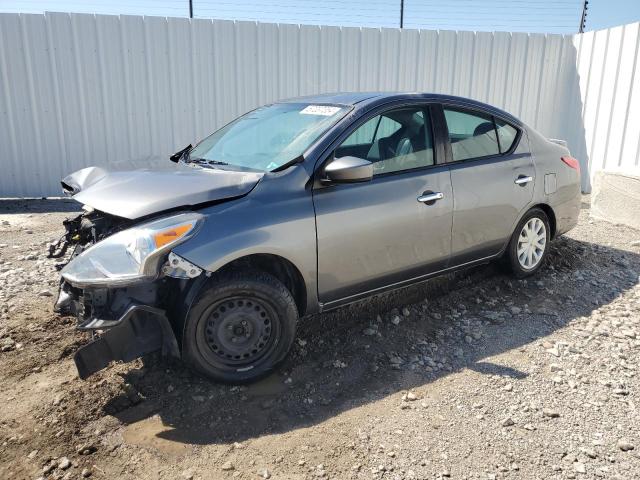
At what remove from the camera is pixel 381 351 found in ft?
12.8

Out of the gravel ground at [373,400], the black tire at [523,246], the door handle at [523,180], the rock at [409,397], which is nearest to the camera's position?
the gravel ground at [373,400]

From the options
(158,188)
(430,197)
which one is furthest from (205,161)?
(430,197)

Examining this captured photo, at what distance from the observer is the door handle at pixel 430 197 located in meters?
4.03

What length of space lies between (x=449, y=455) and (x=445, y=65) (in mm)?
8453

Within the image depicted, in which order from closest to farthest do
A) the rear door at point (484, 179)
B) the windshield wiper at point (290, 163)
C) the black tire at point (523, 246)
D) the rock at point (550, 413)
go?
the rock at point (550, 413), the windshield wiper at point (290, 163), the rear door at point (484, 179), the black tire at point (523, 246)

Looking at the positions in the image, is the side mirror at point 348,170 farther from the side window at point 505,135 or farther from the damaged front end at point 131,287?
the side window at point 505,135

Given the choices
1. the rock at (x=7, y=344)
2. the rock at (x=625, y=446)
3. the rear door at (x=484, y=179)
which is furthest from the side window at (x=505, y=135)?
the rock at (x=7, y=344)

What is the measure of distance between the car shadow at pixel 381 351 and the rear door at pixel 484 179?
50cm

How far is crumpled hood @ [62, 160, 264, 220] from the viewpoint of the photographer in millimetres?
3232

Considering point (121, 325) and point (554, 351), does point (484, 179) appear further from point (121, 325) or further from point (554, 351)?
point (121, 325)

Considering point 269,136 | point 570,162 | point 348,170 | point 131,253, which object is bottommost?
point 131,253

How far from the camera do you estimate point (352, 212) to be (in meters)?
3.68

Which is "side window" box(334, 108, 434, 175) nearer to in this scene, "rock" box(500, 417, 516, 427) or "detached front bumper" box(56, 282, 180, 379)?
"detached front bumper" box(56, 282, 180, 379)

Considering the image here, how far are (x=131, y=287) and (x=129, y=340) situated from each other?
0.30 m
